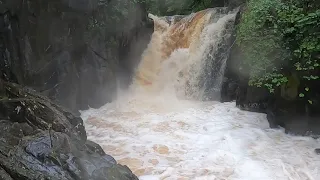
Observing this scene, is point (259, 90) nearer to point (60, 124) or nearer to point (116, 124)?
point (116, 124)

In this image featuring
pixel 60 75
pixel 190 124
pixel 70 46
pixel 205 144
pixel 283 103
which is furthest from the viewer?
pixel 70 46

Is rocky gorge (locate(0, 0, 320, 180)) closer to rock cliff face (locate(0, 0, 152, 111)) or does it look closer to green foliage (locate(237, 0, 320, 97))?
rock cliff face (locate(0, 0, 152, 111))

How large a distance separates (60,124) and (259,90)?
6023mm

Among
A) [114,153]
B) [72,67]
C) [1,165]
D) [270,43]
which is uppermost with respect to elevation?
[270,43]

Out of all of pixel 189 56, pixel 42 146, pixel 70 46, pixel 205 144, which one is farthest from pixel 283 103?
pixel 70 46

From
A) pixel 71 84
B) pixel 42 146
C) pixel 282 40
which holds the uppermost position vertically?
pixel 282 40

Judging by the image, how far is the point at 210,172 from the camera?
20.3 feet

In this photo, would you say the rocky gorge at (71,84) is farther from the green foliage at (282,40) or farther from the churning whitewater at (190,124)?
the churning whitewater at (190,124)

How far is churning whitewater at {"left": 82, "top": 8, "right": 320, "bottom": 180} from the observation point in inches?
254

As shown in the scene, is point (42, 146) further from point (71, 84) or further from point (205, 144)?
point (71, 84)

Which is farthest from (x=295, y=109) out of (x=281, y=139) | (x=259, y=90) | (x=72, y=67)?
(x=72, y=67)

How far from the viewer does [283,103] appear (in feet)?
27.4

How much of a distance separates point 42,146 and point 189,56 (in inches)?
345

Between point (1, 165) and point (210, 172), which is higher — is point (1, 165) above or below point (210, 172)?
above
